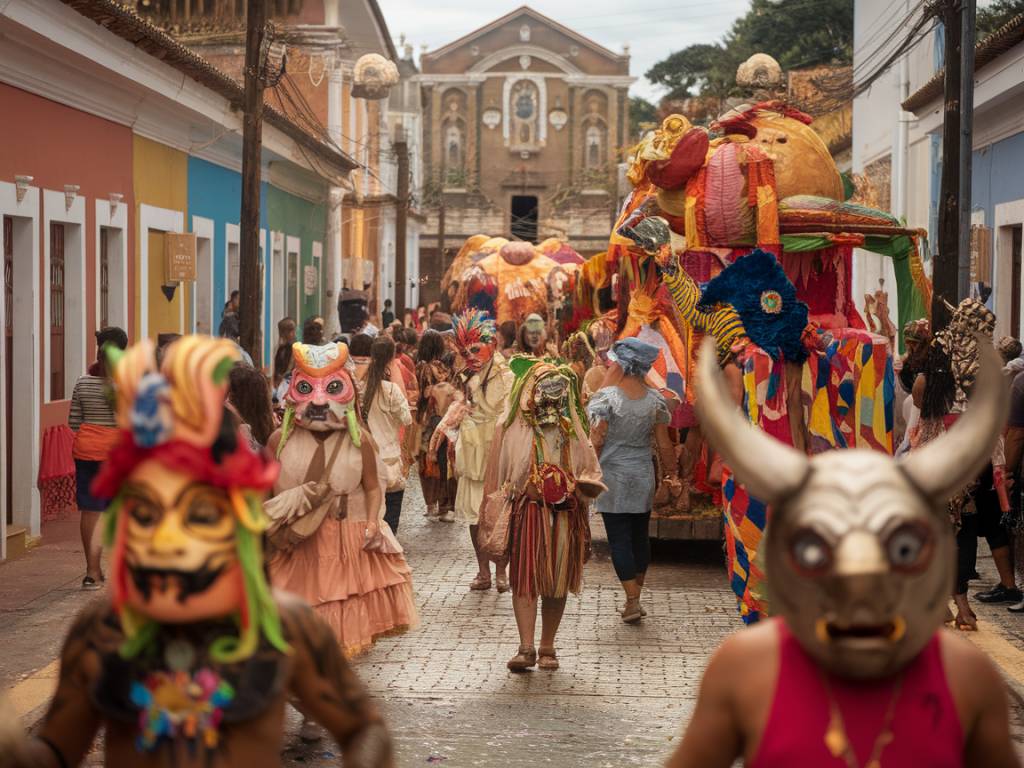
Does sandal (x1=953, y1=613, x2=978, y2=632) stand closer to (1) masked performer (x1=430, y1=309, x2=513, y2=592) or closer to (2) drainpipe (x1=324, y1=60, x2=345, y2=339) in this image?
(1) masked performer (x1=430, y1=309, x2=513, y2=592)

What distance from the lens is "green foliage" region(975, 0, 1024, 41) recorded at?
25.2 meters

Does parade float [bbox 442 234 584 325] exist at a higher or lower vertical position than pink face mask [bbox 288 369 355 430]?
higher

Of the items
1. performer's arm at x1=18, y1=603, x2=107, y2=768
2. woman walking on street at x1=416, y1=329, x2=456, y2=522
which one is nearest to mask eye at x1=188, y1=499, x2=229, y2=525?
performer's arm at x1=18, y1=603, x2=107, y2=768

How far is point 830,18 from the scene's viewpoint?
50531 millimetres

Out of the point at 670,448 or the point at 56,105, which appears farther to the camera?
the point at 56,105

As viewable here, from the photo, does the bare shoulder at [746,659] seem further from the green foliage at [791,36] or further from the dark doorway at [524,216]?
the dark doorway at [524,216]

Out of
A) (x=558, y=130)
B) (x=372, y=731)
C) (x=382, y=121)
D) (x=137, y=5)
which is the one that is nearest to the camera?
(x=372, y=731)

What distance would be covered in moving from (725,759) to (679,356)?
9.87m

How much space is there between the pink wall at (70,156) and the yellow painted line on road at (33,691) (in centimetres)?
578

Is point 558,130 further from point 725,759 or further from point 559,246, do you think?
point 725,759

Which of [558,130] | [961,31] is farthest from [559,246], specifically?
[558,130]

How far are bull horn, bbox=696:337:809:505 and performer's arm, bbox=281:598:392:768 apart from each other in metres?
0.97

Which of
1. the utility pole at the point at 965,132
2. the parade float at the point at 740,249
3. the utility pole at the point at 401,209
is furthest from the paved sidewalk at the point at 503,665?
the utility pole at the point at 401,209

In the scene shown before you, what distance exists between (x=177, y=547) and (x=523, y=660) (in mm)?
6027
